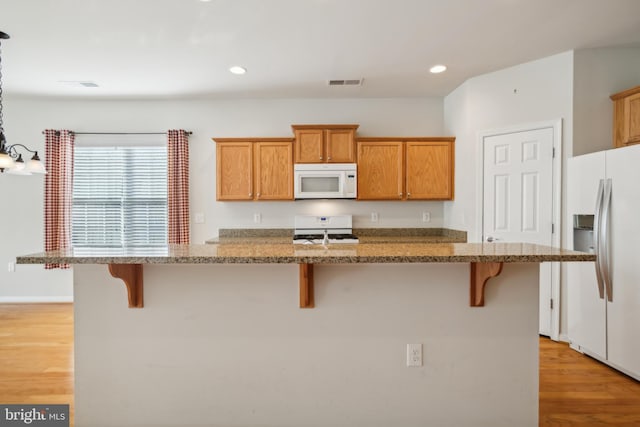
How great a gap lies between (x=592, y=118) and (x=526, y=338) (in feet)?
7.77

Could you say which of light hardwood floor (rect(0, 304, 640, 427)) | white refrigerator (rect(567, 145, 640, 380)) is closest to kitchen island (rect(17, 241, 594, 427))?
light hardwood floor (rect(0, 304, 640, 427))

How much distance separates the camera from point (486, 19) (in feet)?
8.11

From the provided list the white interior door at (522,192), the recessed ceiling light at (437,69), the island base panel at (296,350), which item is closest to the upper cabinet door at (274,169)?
the recessed ceiling light at (437,69)

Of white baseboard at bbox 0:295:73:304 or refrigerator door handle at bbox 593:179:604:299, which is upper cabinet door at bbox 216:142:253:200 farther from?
refrigerator door handle at bbox 593:179:604:299

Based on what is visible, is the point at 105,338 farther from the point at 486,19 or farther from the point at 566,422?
the point at 486,19

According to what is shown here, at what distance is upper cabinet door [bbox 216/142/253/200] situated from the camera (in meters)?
3.97

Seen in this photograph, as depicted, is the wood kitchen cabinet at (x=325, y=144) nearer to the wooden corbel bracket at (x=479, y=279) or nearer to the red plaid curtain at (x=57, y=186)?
the wooden corbel bracket at (x=479, y=279)

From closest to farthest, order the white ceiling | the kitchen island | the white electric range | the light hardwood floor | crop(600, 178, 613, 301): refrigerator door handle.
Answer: the kitchen island
the light hardwood floor
the white ceiling
crop(600, 178, 613, 301): refrigerator door handle
the white electric range

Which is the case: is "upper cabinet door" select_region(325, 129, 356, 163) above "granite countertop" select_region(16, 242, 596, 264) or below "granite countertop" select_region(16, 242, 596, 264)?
above

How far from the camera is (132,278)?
1739 mm

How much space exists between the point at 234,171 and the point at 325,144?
1.14 meters

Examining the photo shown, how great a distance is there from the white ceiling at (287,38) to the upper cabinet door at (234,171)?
707 millimetres

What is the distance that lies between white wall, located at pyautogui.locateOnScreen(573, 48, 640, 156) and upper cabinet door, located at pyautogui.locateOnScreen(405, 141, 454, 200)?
1.28m

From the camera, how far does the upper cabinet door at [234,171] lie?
13.0 ft
